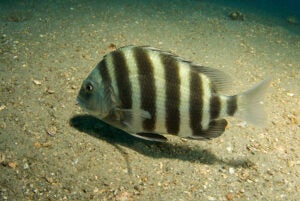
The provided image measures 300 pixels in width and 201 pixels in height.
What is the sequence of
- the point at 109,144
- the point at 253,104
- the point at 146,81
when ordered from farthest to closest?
the point at 109,144
the point at 253,104
the point at 146,81

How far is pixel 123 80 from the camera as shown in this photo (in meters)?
3.02

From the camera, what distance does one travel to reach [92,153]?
138 inches

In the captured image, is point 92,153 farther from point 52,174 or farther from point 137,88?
point 137,88

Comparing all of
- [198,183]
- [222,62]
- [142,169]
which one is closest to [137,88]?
[142,169]

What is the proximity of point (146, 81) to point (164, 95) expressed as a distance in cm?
24

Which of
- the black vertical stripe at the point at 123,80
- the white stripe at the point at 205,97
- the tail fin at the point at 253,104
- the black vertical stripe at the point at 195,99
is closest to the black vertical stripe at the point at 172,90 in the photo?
the black vertical stripe at the point at 195,99

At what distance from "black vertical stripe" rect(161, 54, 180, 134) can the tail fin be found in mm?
678

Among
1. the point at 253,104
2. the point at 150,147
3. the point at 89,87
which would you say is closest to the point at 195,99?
the point at 253,104

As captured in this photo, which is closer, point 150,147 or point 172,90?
point 172,90

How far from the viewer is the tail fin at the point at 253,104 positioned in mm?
3084

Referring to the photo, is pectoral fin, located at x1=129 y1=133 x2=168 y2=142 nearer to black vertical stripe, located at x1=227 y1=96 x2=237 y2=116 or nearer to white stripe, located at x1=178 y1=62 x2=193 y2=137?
white stripe, located at x1=178 y1=62 x2=193 y2=137

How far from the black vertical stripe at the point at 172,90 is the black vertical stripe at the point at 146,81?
148 mm

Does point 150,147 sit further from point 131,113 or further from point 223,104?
point 223,104

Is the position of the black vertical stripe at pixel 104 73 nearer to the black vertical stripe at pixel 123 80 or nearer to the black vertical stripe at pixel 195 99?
the black vertical stripe at pixel 123 80
